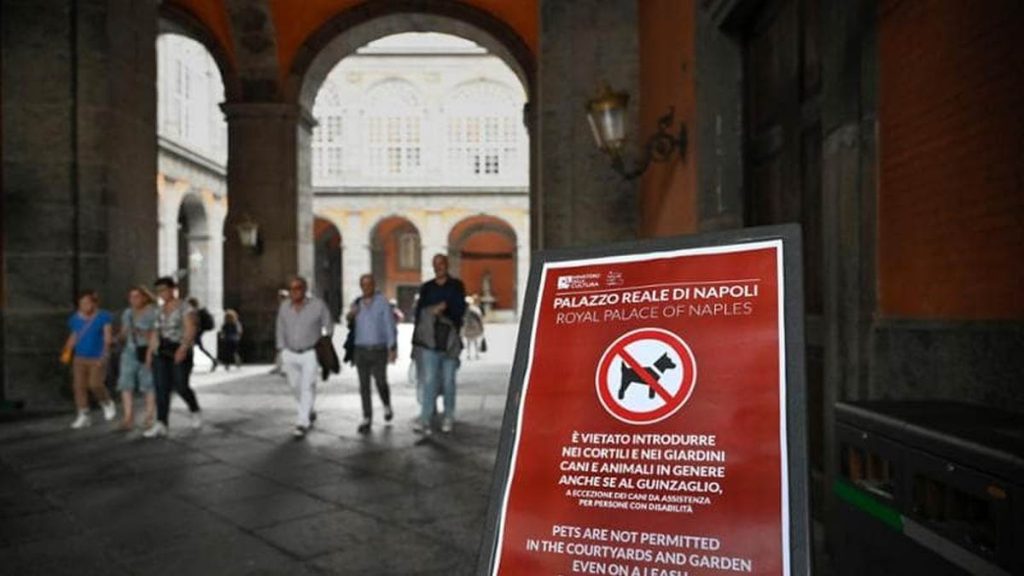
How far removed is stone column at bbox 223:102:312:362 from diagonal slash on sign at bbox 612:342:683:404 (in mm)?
11481

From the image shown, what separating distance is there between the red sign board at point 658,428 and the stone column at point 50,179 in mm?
6986

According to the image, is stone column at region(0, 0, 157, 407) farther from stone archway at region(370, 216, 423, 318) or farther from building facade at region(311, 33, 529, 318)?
stone archway at region(370, 216, 423, 318)

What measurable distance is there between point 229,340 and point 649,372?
36.6 feet

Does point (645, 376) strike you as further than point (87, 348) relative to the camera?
No

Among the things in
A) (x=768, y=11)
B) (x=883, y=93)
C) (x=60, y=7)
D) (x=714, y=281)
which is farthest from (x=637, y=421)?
(x=60, y=7)

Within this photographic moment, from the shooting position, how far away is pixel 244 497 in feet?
13.9

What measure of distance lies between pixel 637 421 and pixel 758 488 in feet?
0.94

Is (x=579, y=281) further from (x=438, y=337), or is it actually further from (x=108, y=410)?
(x=108, y=410)

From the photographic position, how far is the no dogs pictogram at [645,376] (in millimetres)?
1675

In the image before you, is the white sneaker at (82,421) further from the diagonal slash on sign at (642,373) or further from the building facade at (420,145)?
the building facade at (420,145)

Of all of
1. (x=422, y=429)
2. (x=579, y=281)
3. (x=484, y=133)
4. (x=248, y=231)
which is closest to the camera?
(x=579, y=281)

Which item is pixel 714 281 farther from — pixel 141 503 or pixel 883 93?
pixel 141 503

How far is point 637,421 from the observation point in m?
1.69

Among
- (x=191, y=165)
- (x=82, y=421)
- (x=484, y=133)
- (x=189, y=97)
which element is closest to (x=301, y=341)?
(x=82, y=421)
